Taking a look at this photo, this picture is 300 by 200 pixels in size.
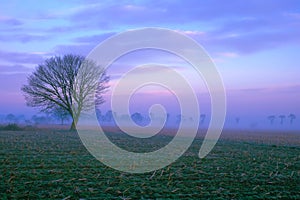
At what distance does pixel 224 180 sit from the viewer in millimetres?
12203

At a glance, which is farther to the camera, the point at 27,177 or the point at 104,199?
the point at 27,177

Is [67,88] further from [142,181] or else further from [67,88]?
[142,181]

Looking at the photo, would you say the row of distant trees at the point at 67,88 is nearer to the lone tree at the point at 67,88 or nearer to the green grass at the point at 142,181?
the lone tree at the point at 67,88

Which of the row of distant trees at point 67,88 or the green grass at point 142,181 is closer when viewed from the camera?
the green grass at point 142,181

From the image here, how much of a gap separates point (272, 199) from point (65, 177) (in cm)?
698

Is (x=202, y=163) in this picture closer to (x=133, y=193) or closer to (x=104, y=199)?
(x=133, y=193)

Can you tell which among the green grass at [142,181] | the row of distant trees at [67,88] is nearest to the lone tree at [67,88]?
the row of distant trees at [67,88]

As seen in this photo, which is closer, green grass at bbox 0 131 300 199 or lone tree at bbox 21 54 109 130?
green grass at bbox 0 131 300 199

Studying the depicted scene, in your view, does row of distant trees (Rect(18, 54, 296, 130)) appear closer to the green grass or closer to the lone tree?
the lone tree

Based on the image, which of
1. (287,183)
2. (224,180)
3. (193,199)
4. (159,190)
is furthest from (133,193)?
(287,183)

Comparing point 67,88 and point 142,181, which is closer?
point 142,181

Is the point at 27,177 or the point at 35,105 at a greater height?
the point at 35,105

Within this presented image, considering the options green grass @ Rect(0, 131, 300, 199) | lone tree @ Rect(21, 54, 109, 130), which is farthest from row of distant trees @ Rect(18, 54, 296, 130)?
green grass @ Rect(0, 131, 300, 199)

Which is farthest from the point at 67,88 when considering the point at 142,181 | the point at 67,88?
the point at 142,181
